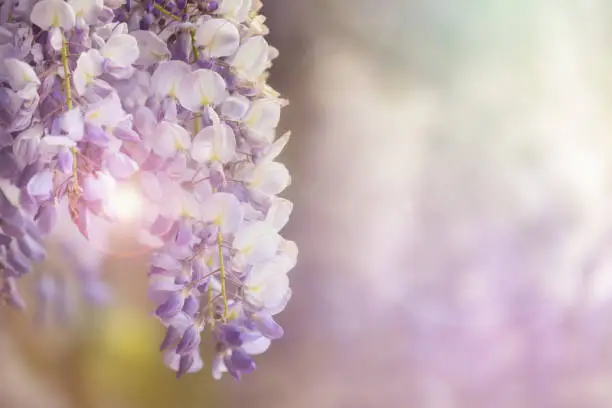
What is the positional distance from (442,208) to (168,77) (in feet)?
1.71

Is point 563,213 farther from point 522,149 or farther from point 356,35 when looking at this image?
point 356,35

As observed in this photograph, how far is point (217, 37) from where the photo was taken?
0.88 metres

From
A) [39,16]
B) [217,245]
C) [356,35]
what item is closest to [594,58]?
[356,35]

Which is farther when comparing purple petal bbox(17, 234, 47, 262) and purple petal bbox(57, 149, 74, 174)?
purple petal bbox(17, 234, 47, 262)

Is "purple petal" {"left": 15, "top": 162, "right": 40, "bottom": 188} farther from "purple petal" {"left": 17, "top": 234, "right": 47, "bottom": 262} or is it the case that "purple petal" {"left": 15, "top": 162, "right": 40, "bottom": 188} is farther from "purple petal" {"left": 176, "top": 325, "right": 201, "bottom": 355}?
"purple petal" {"left": 176, "top": 325, "right": 201, "bottom": 355}

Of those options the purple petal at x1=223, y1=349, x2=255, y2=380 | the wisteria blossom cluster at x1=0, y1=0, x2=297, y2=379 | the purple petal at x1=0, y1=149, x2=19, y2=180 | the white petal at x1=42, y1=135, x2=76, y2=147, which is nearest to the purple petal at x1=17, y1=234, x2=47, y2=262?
the wisteria blossom cluster at x1=0, y1=0, x2=297, y2=379

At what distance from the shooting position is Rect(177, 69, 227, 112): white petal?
87 cm

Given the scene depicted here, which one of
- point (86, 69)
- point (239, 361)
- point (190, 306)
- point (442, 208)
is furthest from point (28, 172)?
point (442, 208)

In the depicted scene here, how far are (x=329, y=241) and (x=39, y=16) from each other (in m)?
0.56

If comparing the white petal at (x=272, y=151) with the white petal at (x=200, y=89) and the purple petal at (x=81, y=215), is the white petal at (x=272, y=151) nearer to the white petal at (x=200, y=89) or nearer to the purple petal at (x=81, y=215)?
the white petal at (x=200, y=89)

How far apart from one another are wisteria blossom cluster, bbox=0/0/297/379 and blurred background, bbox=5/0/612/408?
0.61ft

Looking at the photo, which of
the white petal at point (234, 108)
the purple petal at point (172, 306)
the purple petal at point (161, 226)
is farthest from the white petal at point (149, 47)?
the purple petal at point (172, 306)

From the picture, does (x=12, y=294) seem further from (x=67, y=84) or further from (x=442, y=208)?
(x=442, y=208)

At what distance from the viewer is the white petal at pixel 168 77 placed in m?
0.88
